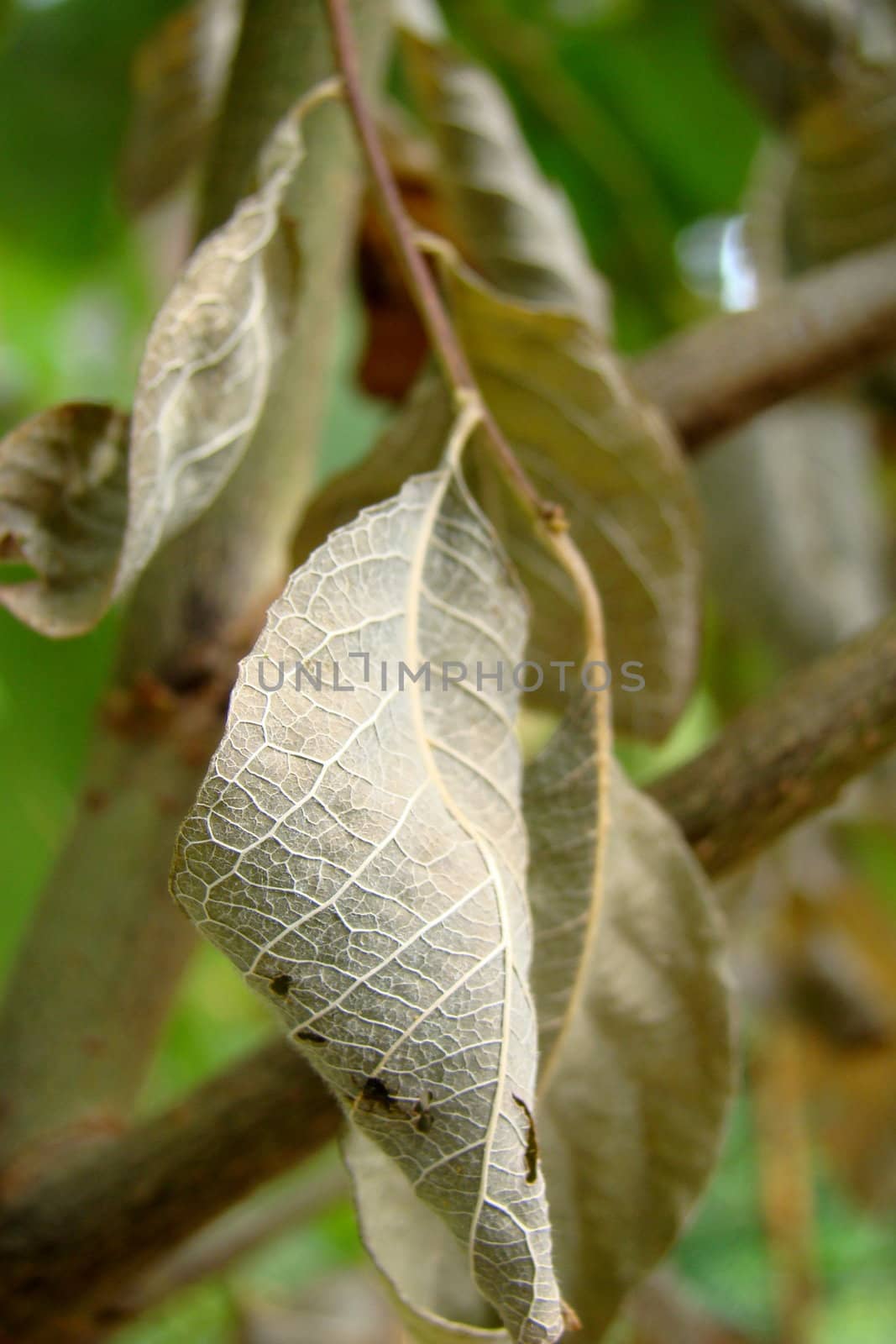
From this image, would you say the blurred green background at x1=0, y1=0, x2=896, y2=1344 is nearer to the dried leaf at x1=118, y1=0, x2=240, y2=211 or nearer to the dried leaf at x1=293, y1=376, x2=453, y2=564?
the dried leaf at x1=118, y1=0, x2=240, y2=211

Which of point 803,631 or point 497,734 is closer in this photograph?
point 497,734

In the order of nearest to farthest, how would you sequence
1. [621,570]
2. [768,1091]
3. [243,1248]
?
[621,570], [243,1248], [768,1091]

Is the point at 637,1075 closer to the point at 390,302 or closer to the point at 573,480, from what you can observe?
the point at 573,480

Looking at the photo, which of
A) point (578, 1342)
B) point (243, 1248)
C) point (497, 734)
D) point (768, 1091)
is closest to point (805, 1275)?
point (768, 1091)

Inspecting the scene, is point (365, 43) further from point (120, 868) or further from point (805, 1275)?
point (805, 1275)

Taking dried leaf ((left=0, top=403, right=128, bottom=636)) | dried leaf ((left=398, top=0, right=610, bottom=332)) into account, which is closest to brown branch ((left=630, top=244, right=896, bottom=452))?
dried leaf ((left=398, top=0, right=610, bottom=332))

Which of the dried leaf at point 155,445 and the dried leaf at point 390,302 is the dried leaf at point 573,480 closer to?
the dried leaf at point 155,445
